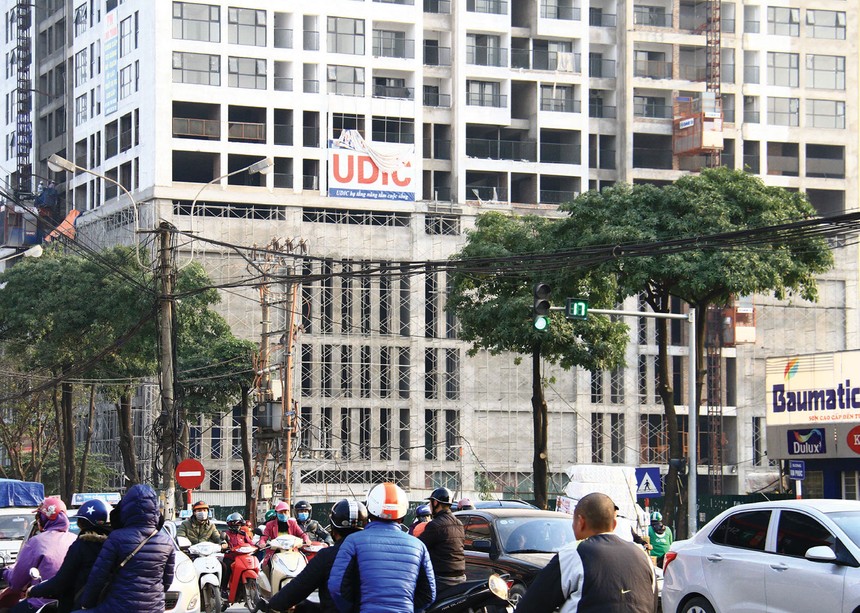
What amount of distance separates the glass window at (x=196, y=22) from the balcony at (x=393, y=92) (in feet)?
25.4

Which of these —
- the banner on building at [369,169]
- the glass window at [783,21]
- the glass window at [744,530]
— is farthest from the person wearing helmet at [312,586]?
the glass window at [783,21]

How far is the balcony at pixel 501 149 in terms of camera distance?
68.9 metres

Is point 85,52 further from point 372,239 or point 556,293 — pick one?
point 556,293

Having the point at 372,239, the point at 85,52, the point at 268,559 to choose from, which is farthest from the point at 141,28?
the point at 268,559

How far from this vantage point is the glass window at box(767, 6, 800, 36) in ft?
240

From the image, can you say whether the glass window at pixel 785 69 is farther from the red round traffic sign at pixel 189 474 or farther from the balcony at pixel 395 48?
the red round traffic sign at pixel 189 474

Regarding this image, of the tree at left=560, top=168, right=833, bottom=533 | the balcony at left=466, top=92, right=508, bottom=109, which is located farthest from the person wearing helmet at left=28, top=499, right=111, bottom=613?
the balcony at left=466, top=92, right=508, bottom=109

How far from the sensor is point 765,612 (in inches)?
507

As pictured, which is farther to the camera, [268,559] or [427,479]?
Result: [427,479]

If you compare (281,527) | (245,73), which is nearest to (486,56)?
(245,73)

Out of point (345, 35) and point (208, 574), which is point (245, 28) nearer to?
point (345, 35)

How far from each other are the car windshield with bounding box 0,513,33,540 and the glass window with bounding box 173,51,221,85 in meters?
41.6

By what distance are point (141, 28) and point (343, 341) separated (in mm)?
16611

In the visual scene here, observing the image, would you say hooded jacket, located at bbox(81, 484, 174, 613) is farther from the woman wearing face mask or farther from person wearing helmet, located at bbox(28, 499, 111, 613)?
the woman wearing face mask
